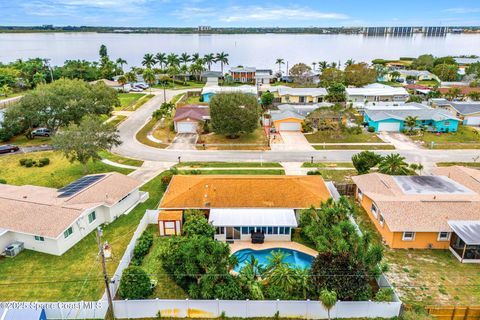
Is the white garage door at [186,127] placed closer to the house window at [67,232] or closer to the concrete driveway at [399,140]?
the concrete driveway at [399,140]

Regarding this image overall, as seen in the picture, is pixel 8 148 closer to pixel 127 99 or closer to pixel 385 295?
pixel 127 99

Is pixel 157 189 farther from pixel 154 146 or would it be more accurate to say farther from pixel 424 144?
pixel 424 144

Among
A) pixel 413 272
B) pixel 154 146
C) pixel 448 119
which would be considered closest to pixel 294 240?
pixel 413 272

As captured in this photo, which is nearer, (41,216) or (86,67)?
(41,216)

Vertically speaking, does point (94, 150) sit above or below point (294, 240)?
above

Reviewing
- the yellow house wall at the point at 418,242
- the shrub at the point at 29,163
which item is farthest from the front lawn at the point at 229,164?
the yellow house wall at the point at 418,242

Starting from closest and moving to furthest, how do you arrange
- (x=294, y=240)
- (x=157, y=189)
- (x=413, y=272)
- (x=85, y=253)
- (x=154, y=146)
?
(x=413, y=272), (x=85, y=253), (x=294, y=240), (x=157, y=189), (x=154, y=146)

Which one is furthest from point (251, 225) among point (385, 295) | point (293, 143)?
point (293, 143)

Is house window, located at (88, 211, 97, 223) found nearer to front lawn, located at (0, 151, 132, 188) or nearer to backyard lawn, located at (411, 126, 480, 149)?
front lawn, located at (0, 151, 132, 188)
